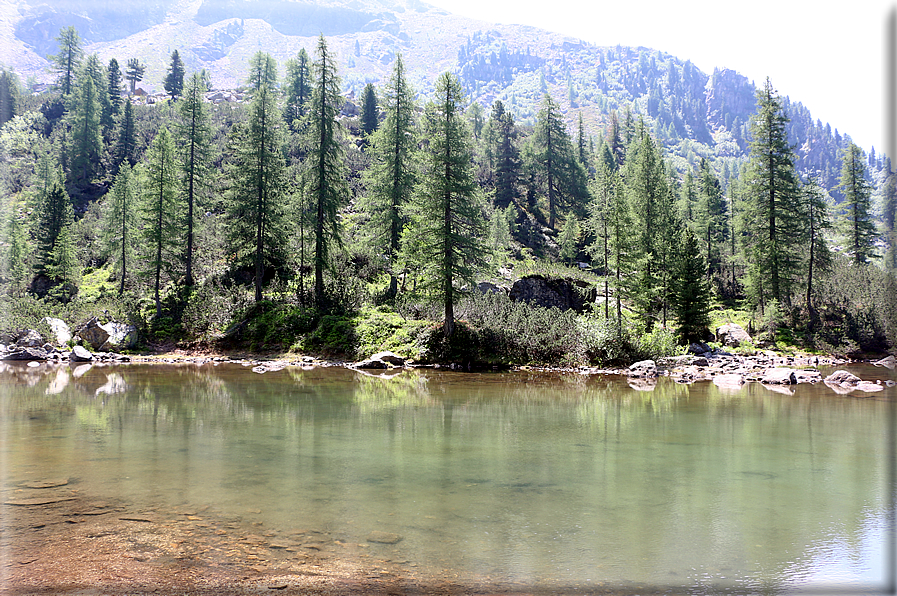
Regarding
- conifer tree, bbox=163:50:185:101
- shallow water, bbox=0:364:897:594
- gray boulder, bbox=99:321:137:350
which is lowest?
shallow water, bbox=0:364:897:594

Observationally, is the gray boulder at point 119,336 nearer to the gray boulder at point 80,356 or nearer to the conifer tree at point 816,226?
the gray boulder at point 80,356

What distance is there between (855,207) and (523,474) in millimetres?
53802

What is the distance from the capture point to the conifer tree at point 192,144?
3650 cm

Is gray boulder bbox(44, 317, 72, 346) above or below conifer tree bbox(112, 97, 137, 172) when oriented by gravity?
below

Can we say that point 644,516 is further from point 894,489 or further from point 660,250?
point 660,250

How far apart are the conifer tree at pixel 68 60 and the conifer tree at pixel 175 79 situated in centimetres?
1564

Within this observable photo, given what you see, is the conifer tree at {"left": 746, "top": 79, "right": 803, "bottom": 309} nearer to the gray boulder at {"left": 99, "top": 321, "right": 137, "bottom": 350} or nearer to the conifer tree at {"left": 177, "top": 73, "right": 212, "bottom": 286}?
the conifer tree at {"left": 177, "top": 73, "right": 212, "bottom": 286}

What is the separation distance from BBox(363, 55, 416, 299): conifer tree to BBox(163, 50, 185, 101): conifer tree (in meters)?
70.3

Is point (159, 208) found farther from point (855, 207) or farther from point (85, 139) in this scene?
point (855, 207)

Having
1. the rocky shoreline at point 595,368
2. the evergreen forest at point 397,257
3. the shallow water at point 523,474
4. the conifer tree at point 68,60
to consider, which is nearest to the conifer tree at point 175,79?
the conifer tree at point 68,60

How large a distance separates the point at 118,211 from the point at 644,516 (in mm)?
40897

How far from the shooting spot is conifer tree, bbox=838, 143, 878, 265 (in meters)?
47.2

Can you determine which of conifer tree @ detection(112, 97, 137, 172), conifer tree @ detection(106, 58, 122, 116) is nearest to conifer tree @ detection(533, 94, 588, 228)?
conifer tree @ detection(112, 97, 137, 172)

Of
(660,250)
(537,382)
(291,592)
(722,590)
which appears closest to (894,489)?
(722,590)
